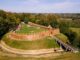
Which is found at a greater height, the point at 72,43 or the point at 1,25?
the point at 1,25

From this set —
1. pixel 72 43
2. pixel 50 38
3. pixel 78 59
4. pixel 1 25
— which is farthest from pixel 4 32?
pixel 78 59

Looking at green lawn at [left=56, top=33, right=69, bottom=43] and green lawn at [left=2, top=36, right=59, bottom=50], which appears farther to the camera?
green lawn at [left=56, top=33, right=69, bottom=43]

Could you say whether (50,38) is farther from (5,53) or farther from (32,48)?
(5,53)

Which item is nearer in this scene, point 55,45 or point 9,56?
point 9,56

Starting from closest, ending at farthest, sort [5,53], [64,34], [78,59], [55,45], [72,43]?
[78,59] → [5,53] → [55,45] → [72,43] → [64,34]

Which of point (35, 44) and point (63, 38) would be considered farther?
point (63, 38)

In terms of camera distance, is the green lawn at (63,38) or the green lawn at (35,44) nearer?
the green lawn at (35,44)

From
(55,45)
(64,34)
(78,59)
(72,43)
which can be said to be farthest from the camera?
(64,34)

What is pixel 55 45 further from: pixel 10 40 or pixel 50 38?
pixel 10 40

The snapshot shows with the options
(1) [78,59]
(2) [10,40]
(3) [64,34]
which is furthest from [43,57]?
(3) [64,34]
